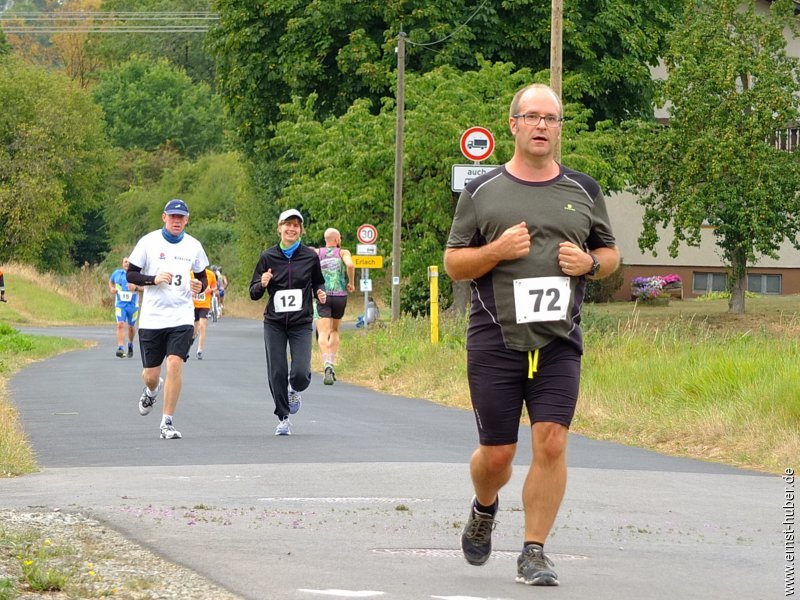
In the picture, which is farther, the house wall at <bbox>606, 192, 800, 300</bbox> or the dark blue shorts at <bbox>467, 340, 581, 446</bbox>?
the house wall at <bbox>606, 192, 800, 300</bbox>

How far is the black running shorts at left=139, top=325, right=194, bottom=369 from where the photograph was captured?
13.3 metres

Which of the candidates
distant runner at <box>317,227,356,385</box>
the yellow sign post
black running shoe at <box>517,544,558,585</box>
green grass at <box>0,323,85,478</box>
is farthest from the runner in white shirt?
the yellow sign post

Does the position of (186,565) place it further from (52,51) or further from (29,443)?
(52,51)

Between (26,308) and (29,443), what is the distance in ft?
159

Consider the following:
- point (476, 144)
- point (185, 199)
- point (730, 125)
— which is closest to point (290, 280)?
point (476, 144)

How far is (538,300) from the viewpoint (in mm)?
6426

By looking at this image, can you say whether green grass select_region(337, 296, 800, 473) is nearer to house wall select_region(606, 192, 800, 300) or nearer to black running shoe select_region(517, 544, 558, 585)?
black running shoe select_region(517, 544, 558, 585)

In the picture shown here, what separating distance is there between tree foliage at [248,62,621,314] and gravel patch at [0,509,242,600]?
28.0 metres

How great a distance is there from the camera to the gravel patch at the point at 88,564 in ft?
19.9

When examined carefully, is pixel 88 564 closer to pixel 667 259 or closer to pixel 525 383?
pixel 525 383

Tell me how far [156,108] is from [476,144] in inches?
3014

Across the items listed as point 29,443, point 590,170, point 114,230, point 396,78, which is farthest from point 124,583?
point 114,230

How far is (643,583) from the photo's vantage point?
648cm

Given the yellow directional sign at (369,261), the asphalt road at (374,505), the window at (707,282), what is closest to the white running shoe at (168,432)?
the asphalt road at (374,505)
